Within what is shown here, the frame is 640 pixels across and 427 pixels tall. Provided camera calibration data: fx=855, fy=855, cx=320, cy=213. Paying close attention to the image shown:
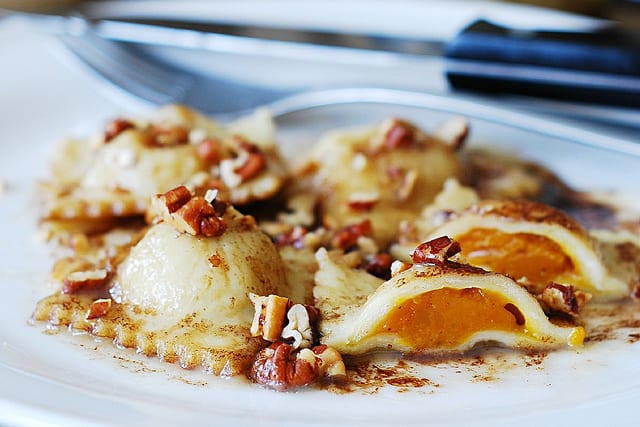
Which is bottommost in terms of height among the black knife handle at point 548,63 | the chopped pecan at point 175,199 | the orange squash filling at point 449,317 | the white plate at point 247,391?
the white plate at point 247,391

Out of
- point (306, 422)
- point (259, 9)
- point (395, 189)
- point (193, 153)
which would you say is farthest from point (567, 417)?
point (259, 9)

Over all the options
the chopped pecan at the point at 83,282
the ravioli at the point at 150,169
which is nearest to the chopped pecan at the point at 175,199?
the chopped pecan at the point at 83,282

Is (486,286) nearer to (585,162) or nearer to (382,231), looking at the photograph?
(382,231)

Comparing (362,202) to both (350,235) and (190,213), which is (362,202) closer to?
(350,235)

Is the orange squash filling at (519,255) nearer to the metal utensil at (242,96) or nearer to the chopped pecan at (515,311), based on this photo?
the chopped pecan at (515,311)

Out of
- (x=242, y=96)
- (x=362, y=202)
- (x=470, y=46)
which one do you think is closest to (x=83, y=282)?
(x=362, y=202)
